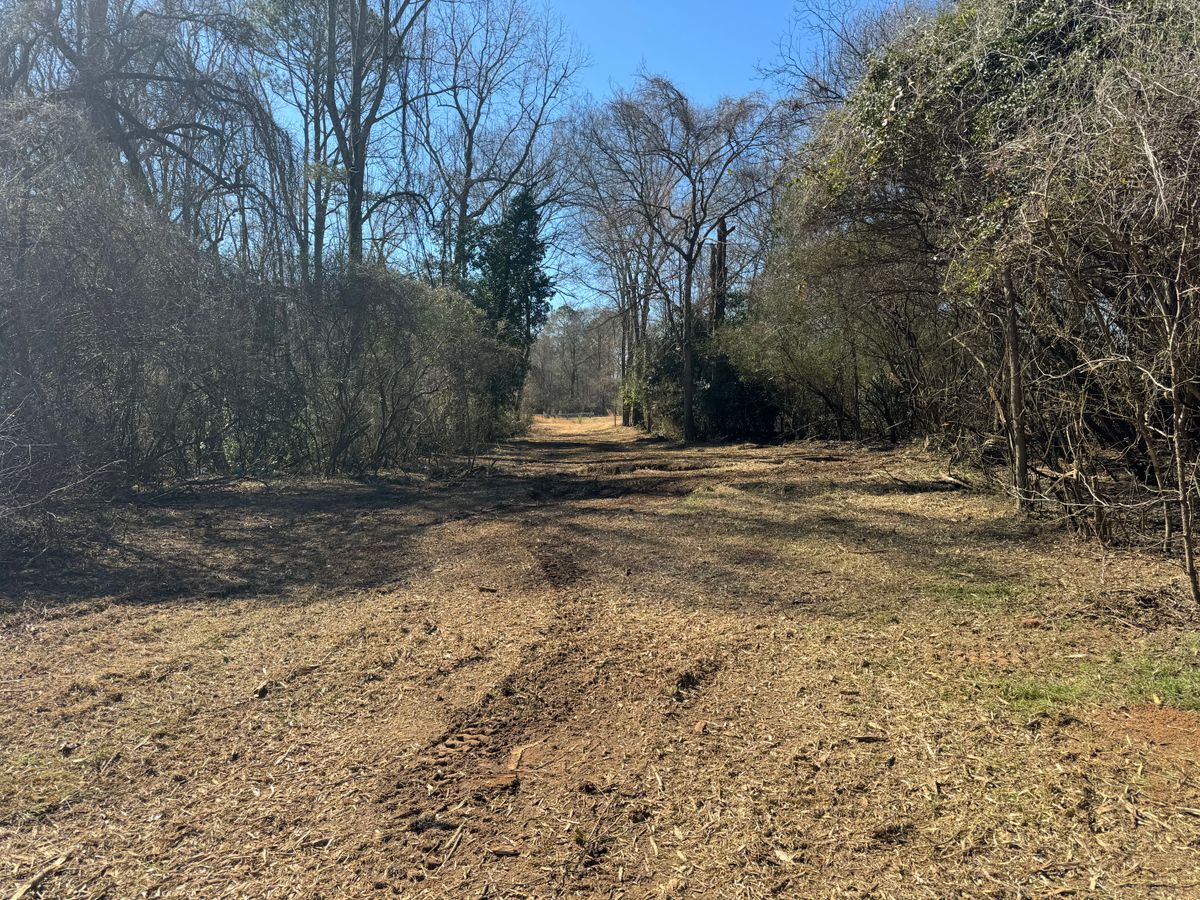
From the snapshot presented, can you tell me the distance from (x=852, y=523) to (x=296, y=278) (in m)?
8.89

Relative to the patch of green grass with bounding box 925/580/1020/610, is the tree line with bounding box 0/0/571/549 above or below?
above

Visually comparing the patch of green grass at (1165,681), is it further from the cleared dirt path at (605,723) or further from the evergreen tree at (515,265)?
the evergreen tree at (515,265)

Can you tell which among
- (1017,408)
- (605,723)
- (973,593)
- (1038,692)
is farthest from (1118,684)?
(1017,408)

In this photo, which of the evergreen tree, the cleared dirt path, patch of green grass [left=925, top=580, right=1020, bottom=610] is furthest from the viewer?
the evergreen tree

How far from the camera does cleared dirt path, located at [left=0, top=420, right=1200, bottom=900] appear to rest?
2215mm

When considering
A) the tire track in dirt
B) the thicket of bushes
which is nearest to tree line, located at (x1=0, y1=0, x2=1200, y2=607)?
the thicket of bushes

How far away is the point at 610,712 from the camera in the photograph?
10.7ft

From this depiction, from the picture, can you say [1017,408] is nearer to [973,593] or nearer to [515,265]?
[973,593]

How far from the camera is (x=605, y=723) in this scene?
124 inches

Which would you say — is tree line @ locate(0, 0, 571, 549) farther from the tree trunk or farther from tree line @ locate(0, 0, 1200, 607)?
the tree trunk

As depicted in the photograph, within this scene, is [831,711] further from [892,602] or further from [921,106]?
[921,106]

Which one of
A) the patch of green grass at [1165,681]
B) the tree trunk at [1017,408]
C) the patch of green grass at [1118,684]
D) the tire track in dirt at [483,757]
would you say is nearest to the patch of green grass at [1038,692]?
the patch of green grass at [1118,684]

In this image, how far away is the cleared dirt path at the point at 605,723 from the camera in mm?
2215

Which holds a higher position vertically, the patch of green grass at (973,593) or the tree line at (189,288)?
the tree line at (189,288)
